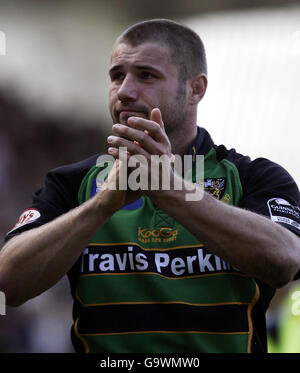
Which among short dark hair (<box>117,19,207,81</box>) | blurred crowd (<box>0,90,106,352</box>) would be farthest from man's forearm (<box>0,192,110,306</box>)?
blurred crowd (<box>0,90,106,352</box>)

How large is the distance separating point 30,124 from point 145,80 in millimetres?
3796

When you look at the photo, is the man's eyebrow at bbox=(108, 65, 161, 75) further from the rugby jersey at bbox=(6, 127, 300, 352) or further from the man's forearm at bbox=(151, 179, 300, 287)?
the man's forearm at bbox=(151, 179, 300, 287)

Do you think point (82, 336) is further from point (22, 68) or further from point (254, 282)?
point (22, 68)

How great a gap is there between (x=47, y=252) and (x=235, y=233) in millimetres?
560

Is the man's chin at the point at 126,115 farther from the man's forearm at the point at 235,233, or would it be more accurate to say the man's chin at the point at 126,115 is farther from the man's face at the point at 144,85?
the man's forearm at the point at 235,233

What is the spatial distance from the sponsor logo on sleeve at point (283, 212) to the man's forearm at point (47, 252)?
55 centimetres

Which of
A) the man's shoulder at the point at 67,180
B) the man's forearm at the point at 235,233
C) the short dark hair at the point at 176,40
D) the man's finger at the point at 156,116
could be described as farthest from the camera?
the short dark hair at the point at 176,40

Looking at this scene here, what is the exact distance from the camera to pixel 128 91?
1919 mm

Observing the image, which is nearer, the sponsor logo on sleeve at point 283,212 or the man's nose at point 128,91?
the sponsor logo on sleeve at point 283,212

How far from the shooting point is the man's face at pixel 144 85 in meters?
1.92

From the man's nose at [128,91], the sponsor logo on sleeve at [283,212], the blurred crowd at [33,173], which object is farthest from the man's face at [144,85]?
the blurred crowd at [33,173]

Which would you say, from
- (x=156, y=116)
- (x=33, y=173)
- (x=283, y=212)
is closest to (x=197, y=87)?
(x=156, y=116)

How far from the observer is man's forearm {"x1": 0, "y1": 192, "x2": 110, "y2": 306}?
1.64 m

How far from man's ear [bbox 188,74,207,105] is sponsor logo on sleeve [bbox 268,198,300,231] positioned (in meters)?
0.62
